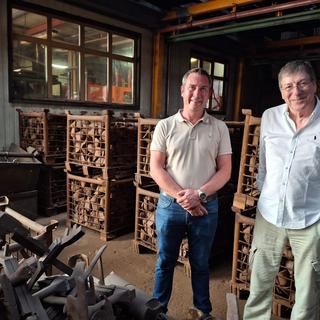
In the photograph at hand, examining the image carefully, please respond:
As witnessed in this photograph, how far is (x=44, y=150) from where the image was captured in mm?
4188

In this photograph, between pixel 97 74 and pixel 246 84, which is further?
pixel 246 84

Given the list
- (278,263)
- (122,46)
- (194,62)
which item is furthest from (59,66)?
(278,263)

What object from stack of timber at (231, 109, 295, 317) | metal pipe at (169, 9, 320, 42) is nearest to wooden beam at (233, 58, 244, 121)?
metal pipe at (169, 9, 320, 42)

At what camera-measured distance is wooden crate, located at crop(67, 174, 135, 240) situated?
348 centimetres

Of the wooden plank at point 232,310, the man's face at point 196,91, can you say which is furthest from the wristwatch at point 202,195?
the wooden plank at point 232,310

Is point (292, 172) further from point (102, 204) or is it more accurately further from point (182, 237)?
point (102, 204)

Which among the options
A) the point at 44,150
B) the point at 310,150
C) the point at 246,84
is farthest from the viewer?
the point at 246,84

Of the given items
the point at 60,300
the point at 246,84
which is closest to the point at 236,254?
the point at 60,300

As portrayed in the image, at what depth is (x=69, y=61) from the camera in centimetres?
527

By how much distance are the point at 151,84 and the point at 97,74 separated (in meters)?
1.23

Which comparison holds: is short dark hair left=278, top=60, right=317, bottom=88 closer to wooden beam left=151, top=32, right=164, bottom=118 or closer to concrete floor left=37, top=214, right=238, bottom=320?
concrete floor left=37, top=214, right=238, bottom=320

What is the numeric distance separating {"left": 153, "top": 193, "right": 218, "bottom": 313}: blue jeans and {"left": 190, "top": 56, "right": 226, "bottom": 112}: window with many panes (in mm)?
6189

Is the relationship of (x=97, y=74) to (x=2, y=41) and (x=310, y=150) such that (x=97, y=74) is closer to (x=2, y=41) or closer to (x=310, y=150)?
(x=2, y=41)

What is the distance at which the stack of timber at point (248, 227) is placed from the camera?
2.15 metres
